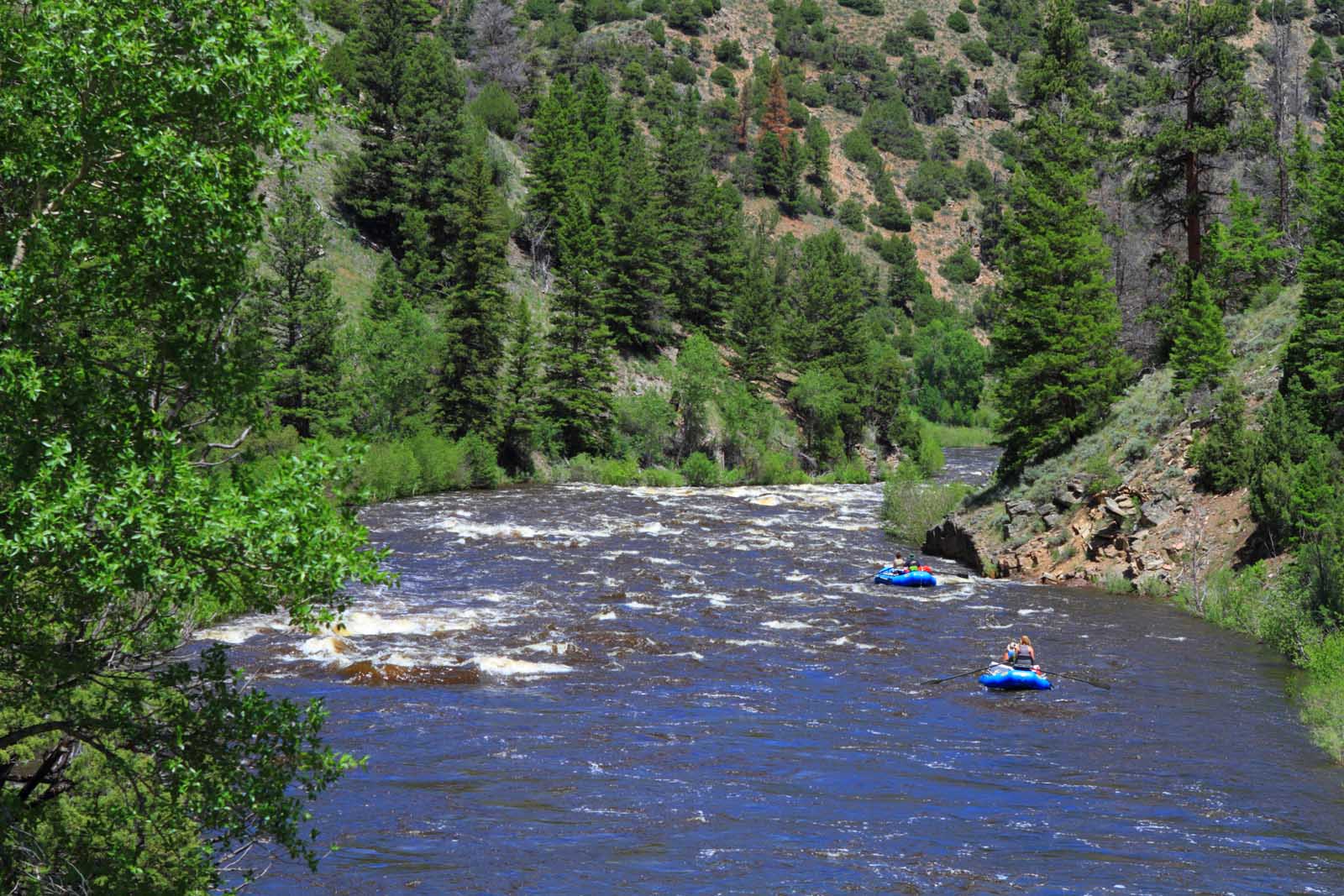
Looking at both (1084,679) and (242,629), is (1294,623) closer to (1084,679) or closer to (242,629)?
(1084,679)

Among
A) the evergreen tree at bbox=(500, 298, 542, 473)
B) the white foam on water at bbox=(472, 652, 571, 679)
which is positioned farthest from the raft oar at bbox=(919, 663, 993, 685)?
the evergreen tree at bbox=(500, 298, 542, 473)

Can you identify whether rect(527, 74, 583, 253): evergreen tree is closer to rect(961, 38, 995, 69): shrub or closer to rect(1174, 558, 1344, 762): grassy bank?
rect(1174, 558, 1344, 762): grassy bank

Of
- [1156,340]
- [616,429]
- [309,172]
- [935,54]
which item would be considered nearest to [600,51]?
[935,54]

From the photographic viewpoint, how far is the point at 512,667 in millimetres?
24406

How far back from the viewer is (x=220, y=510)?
27.4 feet

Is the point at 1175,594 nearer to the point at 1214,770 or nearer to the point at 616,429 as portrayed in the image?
the point at 1214,770

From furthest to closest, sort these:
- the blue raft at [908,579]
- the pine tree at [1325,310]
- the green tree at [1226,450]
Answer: the blue raft at [908,579], the green tree at [1226,450], the pine tree at [1325,310]

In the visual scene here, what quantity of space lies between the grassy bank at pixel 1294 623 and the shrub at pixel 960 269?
119343 millimetres

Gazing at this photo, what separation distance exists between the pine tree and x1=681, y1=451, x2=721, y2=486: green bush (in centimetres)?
3958

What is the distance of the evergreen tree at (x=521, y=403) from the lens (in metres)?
66.3

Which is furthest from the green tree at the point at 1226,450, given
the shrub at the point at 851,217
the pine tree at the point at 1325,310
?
the shrub at the point at 851,217

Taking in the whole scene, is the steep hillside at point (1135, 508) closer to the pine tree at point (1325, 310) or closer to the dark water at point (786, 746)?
the dark water at point (786, 746)

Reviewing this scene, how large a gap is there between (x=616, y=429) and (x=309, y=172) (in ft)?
93.6

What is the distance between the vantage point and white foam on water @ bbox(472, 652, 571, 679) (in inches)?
945
